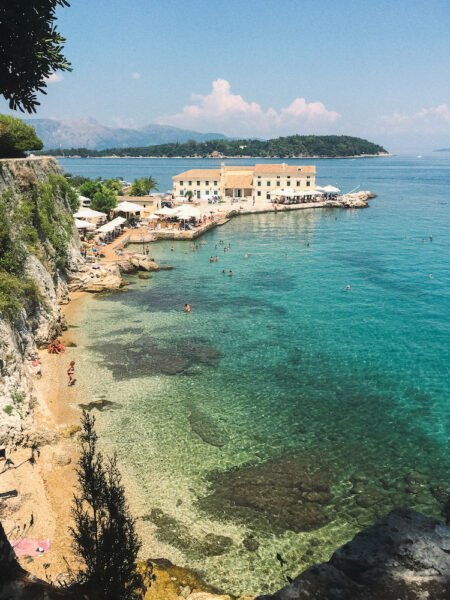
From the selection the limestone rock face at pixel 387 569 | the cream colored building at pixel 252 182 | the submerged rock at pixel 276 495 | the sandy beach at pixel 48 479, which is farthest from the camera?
the cream colored building at pixel 252 182

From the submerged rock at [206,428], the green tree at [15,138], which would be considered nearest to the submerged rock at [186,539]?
the submerged rock at [206,428]

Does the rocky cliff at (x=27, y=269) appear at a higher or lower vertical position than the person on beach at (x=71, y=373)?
higher

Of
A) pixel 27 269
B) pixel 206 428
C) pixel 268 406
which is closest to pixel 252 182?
pixel 27 269

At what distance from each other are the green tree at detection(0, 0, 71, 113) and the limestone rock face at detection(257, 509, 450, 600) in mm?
10485

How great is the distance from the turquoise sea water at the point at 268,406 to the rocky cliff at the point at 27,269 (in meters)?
2.81

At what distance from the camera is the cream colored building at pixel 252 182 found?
9362cm

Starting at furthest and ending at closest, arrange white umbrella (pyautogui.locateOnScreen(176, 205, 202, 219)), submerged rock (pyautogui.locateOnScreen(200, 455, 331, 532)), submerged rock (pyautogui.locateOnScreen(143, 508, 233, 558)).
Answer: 1. white umbrella (pyautogui.locateOnScreen(176, 205, 202, 219))
2. submerged rock (pyautogui.locateOnScreen(200, 455, 331, 532))
3. submerged rock (pyautogui.locateOnScreen(143, 508, 233, 558))

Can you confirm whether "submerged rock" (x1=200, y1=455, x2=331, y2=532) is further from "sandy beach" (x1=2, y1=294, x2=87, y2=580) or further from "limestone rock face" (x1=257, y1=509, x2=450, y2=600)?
"limestone rock face" (x1=257, y1=509, x2=450, y2=600)

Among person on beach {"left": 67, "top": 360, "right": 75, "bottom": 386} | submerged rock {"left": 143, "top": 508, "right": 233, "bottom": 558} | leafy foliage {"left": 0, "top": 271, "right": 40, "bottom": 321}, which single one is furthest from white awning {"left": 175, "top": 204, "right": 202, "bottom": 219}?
submerged rock {"left": 143, "top": 508, "right": 233, "bottom": 558}

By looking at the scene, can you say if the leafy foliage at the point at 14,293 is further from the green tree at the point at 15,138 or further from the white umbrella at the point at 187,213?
the white umbrella at the point at 187,213

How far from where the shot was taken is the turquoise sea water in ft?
45.9

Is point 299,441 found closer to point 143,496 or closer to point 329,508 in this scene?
point 329,508

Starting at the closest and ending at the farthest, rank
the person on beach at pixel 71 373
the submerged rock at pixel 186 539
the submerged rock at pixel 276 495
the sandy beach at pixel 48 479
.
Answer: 1. the sandy beach at pixel 48 479
2. the submerged rock at pixel 186 539
3. the submerged rock at pixel 276 495
4. the person on beach at pixel 71 373

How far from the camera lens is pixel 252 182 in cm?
9594
